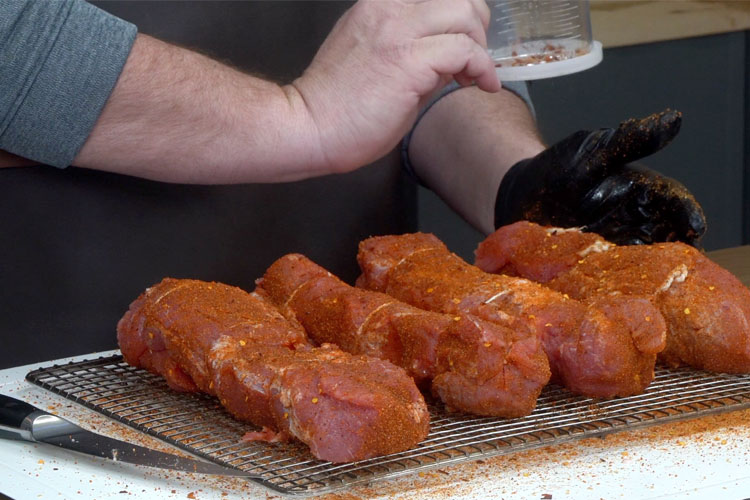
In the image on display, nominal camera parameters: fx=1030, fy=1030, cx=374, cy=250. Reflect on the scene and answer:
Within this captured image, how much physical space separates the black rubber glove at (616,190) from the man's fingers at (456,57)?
20 cm

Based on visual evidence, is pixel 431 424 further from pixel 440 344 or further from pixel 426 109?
pixel 426 109

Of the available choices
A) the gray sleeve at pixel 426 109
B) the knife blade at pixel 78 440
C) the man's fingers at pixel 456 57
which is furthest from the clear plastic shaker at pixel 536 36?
the knife blade at pixel 78 440

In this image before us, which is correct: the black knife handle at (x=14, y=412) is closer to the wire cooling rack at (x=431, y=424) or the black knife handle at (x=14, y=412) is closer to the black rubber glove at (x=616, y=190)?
the wire cooling rack at (x=431, y=424)

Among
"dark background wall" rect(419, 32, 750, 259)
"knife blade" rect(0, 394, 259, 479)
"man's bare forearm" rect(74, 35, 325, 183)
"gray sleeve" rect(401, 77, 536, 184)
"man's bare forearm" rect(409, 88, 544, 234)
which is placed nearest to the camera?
"knife blade" rect(0, 394, 259, 479)

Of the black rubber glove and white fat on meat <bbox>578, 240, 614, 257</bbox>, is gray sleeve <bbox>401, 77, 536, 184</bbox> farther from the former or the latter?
white fat on meat <bbox>578, 240, 614, 257</bbox>

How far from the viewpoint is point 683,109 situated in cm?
421

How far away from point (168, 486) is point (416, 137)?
1452 millimetres

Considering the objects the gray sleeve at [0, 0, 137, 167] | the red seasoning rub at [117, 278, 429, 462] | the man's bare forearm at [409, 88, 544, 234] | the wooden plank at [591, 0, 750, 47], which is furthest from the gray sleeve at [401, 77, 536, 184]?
the wooden plank at [591, 0, 750, 47]

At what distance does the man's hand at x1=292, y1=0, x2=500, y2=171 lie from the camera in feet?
5.88

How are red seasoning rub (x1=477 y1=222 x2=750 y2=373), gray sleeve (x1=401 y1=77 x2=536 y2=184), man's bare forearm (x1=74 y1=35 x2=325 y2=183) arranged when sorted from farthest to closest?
gray sleeve (x1=401 y1=77 x2=536 y2=184) → man's bare forearm (x1=74 y1=35 x2=325 y2=183) → red seasoning rub (x1=477 y1=222 x2=750 y2=373)

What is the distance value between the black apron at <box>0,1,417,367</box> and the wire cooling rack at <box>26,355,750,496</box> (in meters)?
0.51

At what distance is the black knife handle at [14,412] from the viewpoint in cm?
130

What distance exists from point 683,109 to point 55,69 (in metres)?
3.09

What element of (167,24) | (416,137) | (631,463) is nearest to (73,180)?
(167,24)
